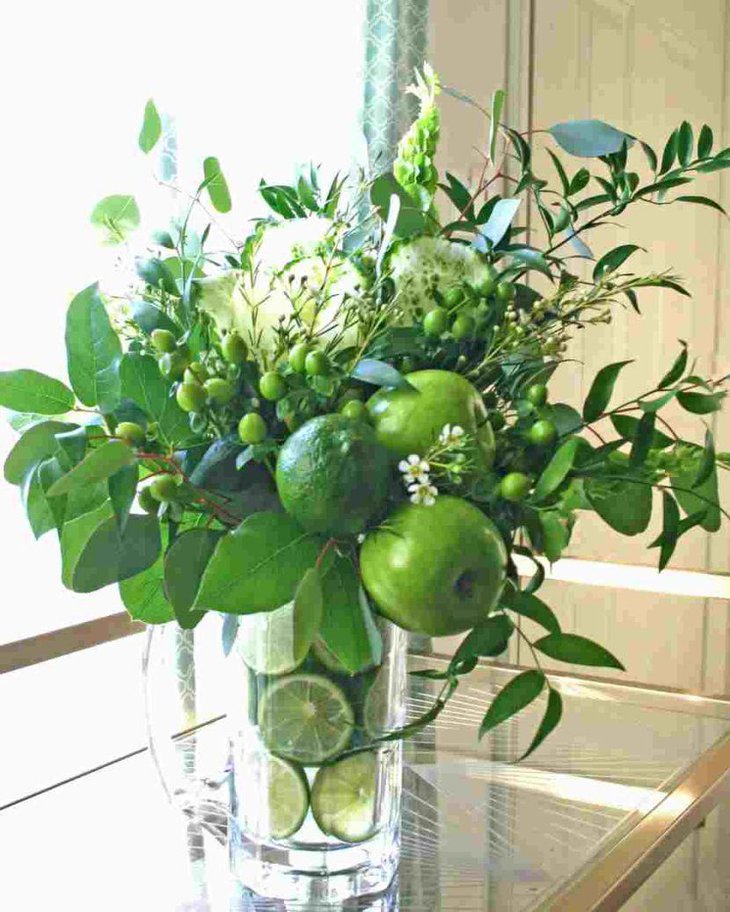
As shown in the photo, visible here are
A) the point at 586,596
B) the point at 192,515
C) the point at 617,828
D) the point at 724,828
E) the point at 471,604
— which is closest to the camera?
the point at 471,604

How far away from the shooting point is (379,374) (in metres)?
0.63

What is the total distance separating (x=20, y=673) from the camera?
6.86ft

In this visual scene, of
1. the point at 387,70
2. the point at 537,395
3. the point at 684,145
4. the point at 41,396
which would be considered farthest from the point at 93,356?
the point at 387,70

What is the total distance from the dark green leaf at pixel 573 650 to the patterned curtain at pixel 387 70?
A: 5.91ft

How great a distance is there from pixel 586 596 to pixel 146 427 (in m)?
2.70

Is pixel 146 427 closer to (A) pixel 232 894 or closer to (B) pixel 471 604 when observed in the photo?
(B) pixel 471 604

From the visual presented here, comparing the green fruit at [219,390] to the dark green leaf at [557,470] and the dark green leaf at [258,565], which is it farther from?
the dark green leaf at [557,470]

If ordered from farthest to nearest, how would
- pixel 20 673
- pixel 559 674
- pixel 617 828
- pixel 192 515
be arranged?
pixel 20 673, pixel 559 674, pixel 617 828, pixel 192 515

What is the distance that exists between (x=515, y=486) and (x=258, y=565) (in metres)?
0.14

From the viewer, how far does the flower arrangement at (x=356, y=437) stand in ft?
2.08

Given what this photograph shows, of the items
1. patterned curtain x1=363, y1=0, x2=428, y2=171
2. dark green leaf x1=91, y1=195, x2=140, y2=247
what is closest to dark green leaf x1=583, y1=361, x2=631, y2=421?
dark green leaf x1=91, y1=195, x2=140, y2=247

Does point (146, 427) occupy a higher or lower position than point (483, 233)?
lower

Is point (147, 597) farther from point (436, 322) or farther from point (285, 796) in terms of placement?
point (436, 322)

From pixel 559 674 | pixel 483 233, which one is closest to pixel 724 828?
pixel 559 674
